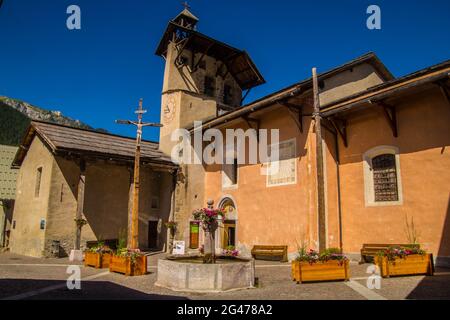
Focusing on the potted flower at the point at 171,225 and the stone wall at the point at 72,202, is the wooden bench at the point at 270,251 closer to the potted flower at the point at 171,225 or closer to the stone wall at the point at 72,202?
the potted flower at the point at 171,225

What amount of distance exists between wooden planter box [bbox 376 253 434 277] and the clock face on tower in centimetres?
1513

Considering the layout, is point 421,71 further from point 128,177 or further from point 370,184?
point 128,177

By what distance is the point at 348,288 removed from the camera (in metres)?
8.20

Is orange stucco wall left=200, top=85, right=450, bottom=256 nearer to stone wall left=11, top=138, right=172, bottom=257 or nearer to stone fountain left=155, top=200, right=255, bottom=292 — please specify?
stone fountain left=155, top=200, right=255, bottom=292

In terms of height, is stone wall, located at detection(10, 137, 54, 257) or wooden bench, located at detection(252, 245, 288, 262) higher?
stone wall, located at detection(10, 137, 54, 257)

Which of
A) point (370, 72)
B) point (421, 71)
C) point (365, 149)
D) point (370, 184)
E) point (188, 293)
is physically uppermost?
point (370, 72)

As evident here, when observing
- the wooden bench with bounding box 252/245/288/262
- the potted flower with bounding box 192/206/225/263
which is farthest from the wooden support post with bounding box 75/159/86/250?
the potted flower with bounding box 192/206/225/263

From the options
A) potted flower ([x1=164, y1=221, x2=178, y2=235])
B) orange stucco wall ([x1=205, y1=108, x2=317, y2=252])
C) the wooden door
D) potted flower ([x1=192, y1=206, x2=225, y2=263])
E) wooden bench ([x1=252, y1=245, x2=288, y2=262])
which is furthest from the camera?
the wooden door

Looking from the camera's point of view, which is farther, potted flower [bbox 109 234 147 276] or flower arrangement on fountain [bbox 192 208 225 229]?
potted flower [bbox 109 234 147 276]

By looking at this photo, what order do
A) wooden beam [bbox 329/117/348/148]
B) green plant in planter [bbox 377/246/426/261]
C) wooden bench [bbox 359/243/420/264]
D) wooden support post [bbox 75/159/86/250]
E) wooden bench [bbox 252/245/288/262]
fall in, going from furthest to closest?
wooden support post [bbox 75/159/86/250] → wooden bench [bbox 252/245/288/262] → wooden beam [bbox 329/117/348/148] → wooden bench [bbox 359/243/420/264] → green plant in planter [bbox 377/246/426/261]

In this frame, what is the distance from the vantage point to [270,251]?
49.6 ft

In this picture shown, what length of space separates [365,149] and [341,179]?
1.48m

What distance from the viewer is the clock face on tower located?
2147 cm

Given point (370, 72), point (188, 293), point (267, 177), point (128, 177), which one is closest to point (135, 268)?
point (188, 293)
